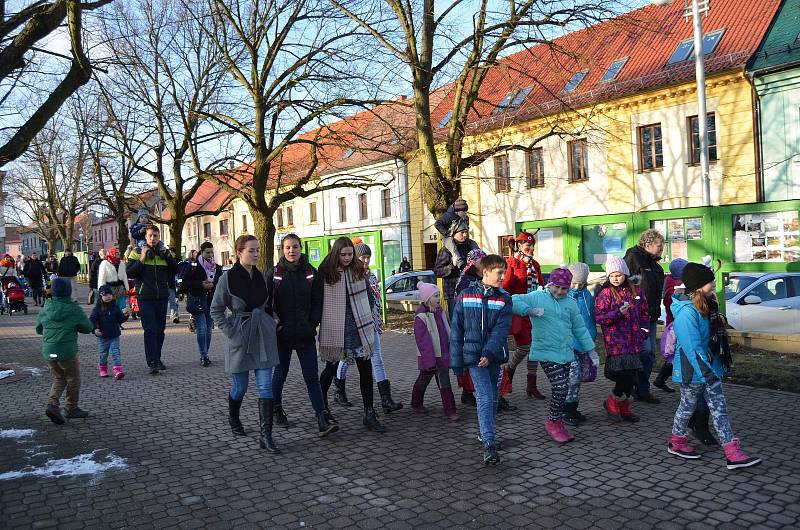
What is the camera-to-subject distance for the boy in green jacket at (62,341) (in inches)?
264

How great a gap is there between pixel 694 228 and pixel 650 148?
51.3 feet

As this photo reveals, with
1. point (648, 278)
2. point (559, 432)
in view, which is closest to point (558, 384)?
point (559, 432)

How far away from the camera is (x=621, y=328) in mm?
6070

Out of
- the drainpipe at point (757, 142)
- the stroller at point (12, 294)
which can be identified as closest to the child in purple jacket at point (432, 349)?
the drainpipe at point (757, 142)

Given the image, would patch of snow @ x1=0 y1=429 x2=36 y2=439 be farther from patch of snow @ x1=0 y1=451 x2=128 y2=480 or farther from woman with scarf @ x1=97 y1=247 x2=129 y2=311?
woman with scarf @ x1=97 y1=247 x2=129 y2=311

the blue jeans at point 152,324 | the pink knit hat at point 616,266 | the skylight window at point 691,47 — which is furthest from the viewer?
the skylight window at point 691,47

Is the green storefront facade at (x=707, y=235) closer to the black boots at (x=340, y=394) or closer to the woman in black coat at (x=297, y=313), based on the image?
the black boots at (x=340, y=394)

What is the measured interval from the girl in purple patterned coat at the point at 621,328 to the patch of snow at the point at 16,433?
566 cm

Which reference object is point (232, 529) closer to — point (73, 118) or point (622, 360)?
point (622, 360)

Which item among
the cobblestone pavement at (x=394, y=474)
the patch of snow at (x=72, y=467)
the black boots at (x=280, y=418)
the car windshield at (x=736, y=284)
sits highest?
the car windshield at (x=736, y=284)

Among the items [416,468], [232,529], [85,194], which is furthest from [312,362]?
[85,194]

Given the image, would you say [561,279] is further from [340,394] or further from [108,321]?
[108,321]

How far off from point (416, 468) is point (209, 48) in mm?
22018

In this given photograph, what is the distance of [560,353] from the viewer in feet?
18.4
